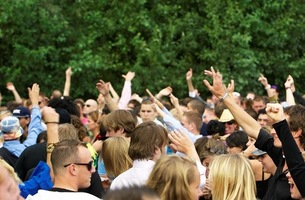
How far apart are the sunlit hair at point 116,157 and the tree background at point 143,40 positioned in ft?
55.9

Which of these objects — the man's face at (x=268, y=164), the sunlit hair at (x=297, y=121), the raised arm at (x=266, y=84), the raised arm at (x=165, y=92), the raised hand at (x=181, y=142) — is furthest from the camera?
the raised arm at (x=266, y=84)


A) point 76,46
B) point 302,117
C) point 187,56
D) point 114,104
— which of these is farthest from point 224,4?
point 302,117

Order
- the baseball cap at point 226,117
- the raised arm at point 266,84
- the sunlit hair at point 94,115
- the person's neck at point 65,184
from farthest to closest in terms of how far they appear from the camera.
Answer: the raised arm at point 266,84, the sunlit hair at point 94,115, the baseball cap at point 226,117, the person's neck at point 65,184

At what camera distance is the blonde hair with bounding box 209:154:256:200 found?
7133mm

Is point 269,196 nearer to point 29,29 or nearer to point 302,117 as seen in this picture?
point 302,117

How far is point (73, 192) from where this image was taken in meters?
6.84

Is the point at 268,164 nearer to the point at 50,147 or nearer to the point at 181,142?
the point at 181,142

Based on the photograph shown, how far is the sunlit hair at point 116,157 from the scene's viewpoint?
876 centimetres

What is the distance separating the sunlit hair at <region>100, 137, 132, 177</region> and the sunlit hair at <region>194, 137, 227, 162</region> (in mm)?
830

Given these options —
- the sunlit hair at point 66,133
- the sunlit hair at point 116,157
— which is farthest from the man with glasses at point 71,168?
the sunlit hair at point 66,133

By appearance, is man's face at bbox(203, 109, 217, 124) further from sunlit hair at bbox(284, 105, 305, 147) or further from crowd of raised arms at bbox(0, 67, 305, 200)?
sunlit hair at bbox(284, 105, 305, 147)

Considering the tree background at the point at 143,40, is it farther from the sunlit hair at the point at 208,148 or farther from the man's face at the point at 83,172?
the man's face at the point at 83,172

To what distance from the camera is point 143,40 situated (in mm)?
26484

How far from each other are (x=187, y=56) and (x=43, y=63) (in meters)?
4.36
